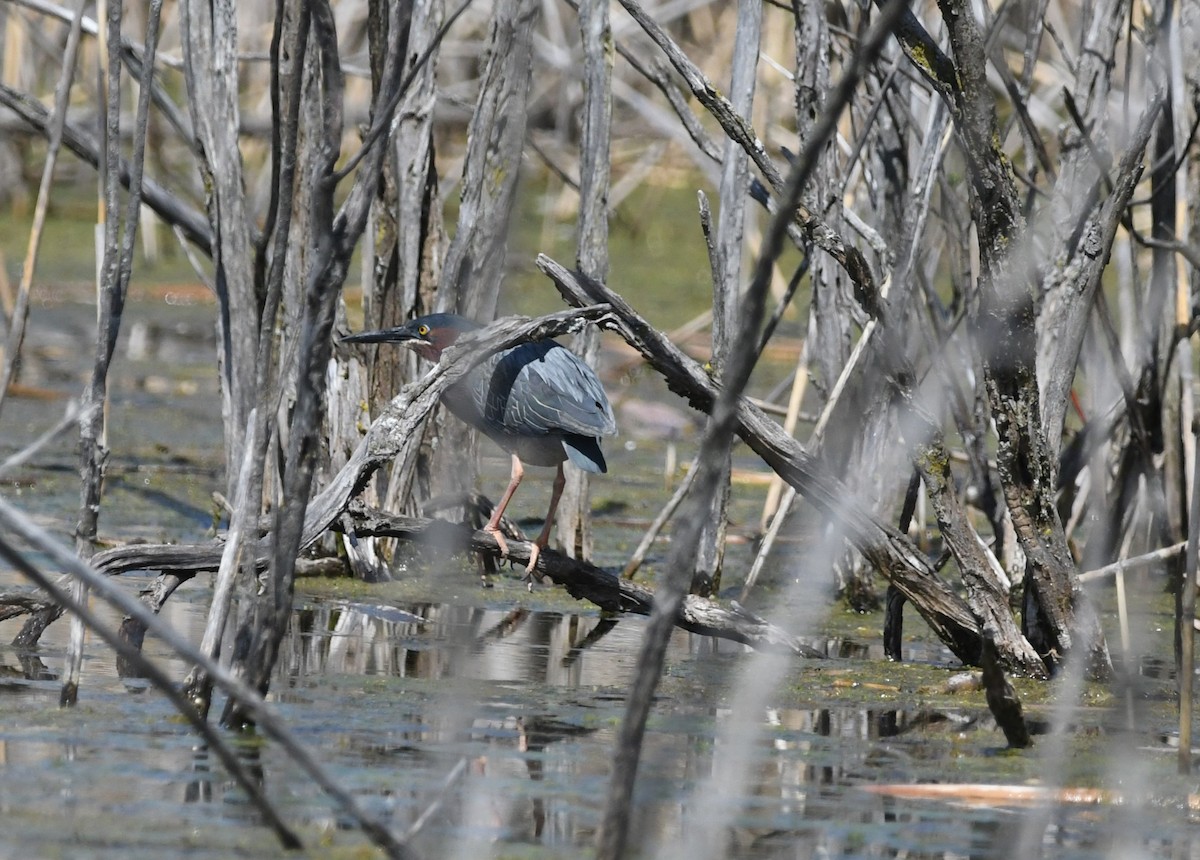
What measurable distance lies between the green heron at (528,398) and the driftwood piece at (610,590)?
155mm

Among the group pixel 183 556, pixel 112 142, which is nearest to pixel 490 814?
pixel 183 556

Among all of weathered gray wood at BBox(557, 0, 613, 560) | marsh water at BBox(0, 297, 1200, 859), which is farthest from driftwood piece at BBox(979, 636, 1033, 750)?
weathered gray wood at BBox(557, 0, 613, 560)

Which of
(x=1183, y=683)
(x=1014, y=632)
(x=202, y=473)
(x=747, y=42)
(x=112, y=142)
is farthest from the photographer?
(x=202, y=473)

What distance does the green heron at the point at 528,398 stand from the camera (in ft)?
14.5

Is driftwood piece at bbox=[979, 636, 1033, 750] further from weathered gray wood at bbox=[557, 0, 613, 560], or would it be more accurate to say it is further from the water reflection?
weathered gray wood at bbox=[557, 0, 613, 560]

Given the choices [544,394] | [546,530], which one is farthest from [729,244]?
[546,530]

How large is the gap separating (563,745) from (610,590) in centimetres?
86

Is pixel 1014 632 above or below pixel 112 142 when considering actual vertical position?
below

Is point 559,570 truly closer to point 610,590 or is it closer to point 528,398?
point 610,590

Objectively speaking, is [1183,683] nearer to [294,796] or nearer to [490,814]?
[490,814]

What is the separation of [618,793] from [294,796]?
2.67ft

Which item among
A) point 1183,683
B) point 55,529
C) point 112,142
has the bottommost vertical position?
point 1183,683

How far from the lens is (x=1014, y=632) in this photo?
399cm

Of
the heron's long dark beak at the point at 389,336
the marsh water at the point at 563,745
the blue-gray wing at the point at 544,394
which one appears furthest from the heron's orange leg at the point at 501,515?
the heron's long dark beak at the point at 389,336
